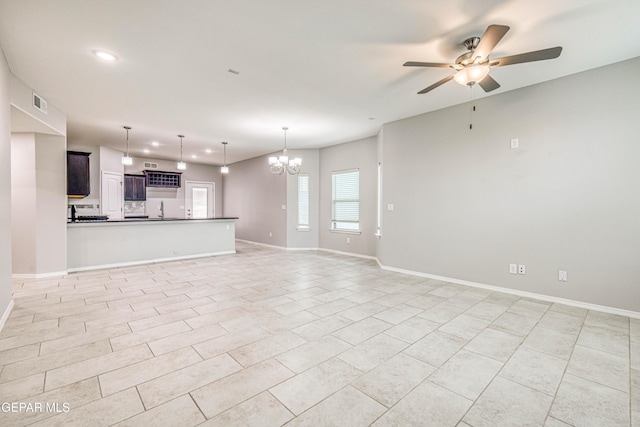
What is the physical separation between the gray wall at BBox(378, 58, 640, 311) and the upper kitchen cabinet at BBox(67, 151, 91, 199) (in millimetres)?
5964

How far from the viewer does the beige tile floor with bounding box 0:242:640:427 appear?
1679mm

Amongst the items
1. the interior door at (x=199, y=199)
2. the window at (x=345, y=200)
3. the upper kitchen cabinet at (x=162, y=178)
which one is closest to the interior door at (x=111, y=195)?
the upper kitchen cabinet at (x=162, y=178)

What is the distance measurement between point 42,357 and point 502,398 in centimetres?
348

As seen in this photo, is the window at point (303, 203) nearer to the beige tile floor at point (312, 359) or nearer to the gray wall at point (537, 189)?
the gray wall at point (537, 189)

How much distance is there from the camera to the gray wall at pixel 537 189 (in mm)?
3217

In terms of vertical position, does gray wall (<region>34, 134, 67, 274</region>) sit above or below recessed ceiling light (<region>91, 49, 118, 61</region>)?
below

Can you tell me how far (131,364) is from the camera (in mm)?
2160

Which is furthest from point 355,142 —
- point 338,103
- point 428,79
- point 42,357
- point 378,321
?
point 42,357

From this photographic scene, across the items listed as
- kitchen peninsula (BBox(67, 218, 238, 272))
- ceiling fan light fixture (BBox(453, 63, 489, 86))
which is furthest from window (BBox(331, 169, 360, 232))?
ceiling fan light fixture (BBox(453, 63, 489, 86))

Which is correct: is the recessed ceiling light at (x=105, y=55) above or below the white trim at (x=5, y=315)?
above

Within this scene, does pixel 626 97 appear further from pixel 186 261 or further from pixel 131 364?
pixel 186 261

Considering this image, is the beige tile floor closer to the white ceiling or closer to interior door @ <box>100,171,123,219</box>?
the white ceiling

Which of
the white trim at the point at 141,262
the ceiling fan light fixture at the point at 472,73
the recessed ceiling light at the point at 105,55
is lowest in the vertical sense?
the white trim at the point at 141,262

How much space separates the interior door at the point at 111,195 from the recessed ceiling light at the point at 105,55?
18.0ft
